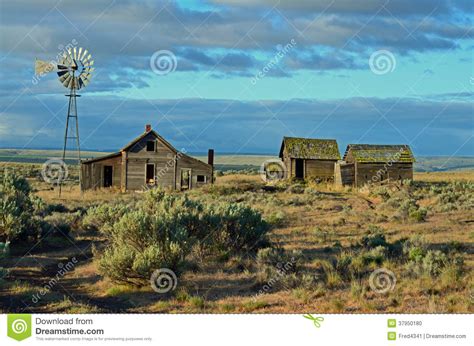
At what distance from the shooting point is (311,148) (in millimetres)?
41312

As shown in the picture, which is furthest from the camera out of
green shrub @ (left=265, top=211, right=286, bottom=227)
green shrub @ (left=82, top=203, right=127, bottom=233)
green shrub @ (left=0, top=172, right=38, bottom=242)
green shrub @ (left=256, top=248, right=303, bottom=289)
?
green shrub @ (left=265, top=211, right=286, bottom=227)

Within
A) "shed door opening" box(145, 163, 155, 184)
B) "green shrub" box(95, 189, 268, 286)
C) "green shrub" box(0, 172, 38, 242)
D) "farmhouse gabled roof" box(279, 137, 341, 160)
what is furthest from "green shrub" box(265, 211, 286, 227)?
"farmhouse gabled roof" box(279, 137, 341, 160)

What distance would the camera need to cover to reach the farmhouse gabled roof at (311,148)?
4075 centimetres

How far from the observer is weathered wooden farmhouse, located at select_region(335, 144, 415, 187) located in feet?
123

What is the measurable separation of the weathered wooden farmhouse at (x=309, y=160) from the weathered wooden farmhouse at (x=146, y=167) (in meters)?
7.68

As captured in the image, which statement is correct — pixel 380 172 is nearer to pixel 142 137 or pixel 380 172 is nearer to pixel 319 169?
pixel 319 169

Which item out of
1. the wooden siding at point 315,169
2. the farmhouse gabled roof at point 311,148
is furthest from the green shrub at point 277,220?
the farmhouse gabled roof at point 311,148

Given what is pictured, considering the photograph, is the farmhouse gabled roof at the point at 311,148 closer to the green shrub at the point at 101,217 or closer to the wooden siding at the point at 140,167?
the wooden siding at the point at 140,167

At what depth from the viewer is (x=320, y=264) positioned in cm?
1139

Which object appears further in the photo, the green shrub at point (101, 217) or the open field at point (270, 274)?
the green shrub at point (101, 217)

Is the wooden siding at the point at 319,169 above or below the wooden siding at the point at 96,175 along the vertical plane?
above

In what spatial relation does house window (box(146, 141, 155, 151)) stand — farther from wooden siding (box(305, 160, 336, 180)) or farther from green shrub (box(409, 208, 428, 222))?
green shrub (box(409, 208, 428, 222))

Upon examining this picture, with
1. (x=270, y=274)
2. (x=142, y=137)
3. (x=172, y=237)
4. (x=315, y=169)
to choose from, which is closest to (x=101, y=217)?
(x=172, y=237)

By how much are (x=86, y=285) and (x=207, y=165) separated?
2449 cm
